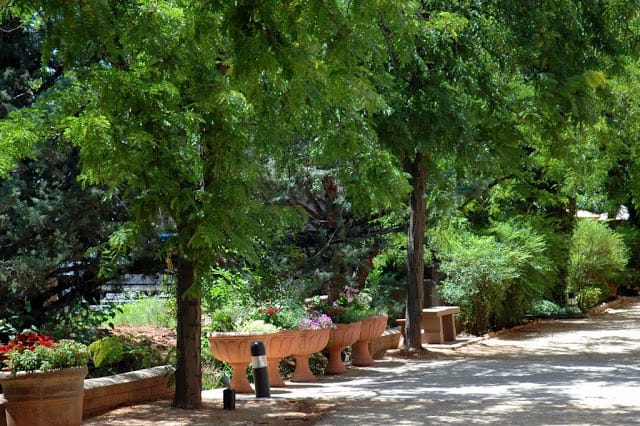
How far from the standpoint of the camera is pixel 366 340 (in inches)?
621

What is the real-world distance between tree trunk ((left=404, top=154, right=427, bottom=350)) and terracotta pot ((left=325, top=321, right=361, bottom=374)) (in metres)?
2.84

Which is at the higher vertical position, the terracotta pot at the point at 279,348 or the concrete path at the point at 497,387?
the terracotta pot at the point at 279,348

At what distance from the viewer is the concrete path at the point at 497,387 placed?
9.98m

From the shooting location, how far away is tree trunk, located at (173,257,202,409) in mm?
10781

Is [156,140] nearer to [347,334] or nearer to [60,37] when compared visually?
[60,37]

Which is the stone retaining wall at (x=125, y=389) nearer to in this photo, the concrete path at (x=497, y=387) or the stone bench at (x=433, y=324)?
the concrete path at (x=497, y=387)

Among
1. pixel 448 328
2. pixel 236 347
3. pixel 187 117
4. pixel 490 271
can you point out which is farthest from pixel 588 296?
pixel 187 117

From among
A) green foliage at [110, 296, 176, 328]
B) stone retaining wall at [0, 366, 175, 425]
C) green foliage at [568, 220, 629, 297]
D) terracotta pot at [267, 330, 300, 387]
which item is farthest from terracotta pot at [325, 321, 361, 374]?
green foliage at [568, 220, 629, 297]

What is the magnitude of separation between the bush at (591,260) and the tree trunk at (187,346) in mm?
19949

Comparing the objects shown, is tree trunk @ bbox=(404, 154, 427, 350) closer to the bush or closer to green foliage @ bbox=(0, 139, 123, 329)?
green foliage @ bbox=(0, 139, 123, 329)

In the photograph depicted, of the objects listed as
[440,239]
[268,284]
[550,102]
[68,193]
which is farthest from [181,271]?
[440,239]

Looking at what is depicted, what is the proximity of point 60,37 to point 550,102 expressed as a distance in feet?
30.9

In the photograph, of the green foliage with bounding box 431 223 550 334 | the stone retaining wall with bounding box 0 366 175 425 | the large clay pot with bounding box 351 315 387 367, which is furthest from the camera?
the green foliage with bounding box 431 223 550 334

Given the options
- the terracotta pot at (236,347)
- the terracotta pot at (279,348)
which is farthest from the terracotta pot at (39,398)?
the terracotta pot at (279,348)
